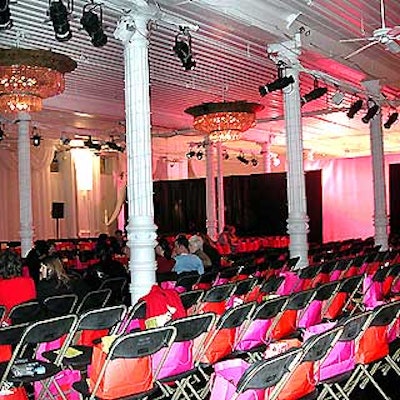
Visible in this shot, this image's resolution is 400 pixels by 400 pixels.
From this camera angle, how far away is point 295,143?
34.5ft

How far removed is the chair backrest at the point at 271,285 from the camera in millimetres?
7484

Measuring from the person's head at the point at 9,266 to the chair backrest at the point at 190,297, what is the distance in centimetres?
171

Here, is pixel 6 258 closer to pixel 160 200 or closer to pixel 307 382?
pixel 307 382

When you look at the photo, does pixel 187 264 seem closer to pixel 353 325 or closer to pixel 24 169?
pixel 353 325

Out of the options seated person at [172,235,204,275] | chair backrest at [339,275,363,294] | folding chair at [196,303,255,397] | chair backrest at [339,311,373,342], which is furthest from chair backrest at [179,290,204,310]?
seated person at [172,235,204,275]

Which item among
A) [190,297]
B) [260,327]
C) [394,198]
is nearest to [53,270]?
[190,297]

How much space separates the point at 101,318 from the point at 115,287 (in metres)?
3.53

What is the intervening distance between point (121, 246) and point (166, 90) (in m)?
3.50

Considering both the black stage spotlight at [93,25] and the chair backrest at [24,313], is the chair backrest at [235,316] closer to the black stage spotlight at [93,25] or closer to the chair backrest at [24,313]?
the chair backrest at [24,313]

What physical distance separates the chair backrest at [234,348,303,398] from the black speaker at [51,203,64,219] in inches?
746

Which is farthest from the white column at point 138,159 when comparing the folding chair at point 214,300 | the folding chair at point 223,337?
the folding chair at point 223,337

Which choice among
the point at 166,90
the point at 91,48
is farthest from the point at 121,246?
the point at 91,48

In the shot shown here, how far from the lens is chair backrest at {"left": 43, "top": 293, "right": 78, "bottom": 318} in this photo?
6750mm

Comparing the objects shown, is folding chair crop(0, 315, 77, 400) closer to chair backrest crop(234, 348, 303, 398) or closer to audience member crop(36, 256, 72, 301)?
chair backrest crop(234, 348, 303, 398)
